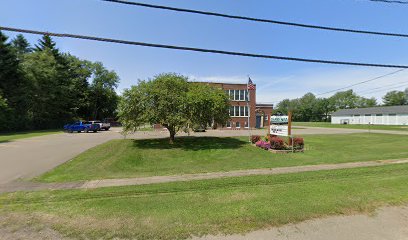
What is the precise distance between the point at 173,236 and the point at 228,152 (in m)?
11.1

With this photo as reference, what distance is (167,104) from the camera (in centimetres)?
1652

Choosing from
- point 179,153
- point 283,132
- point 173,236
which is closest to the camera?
point 173,236

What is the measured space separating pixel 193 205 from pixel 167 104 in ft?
38.3

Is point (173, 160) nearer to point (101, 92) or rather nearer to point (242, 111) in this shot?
point (242, 111)

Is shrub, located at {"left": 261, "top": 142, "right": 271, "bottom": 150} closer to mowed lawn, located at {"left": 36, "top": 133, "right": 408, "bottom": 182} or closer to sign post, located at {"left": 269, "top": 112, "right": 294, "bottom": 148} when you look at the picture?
mowed lawn, located at {"left": 36, "top": 133, "right": 408, "bottom": 182}

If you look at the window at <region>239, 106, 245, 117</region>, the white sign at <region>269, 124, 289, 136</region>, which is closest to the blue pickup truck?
the window at <region>239, 106, 245, 117</region>

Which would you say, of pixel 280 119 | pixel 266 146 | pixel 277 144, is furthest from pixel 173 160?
pixel 280 119

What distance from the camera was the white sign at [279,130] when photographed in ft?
52.1

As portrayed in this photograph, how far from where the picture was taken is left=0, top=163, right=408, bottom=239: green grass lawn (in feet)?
→ 14.6

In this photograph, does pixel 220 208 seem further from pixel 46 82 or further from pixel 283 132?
pixel 46 82

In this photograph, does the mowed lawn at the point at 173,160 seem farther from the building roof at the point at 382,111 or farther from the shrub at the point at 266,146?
the building roof at the point at 382,111

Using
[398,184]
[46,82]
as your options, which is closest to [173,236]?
[398,184]

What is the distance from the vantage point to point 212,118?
18141mm

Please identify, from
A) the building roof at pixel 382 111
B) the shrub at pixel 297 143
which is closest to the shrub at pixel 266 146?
the shrub at pixel 297 143
